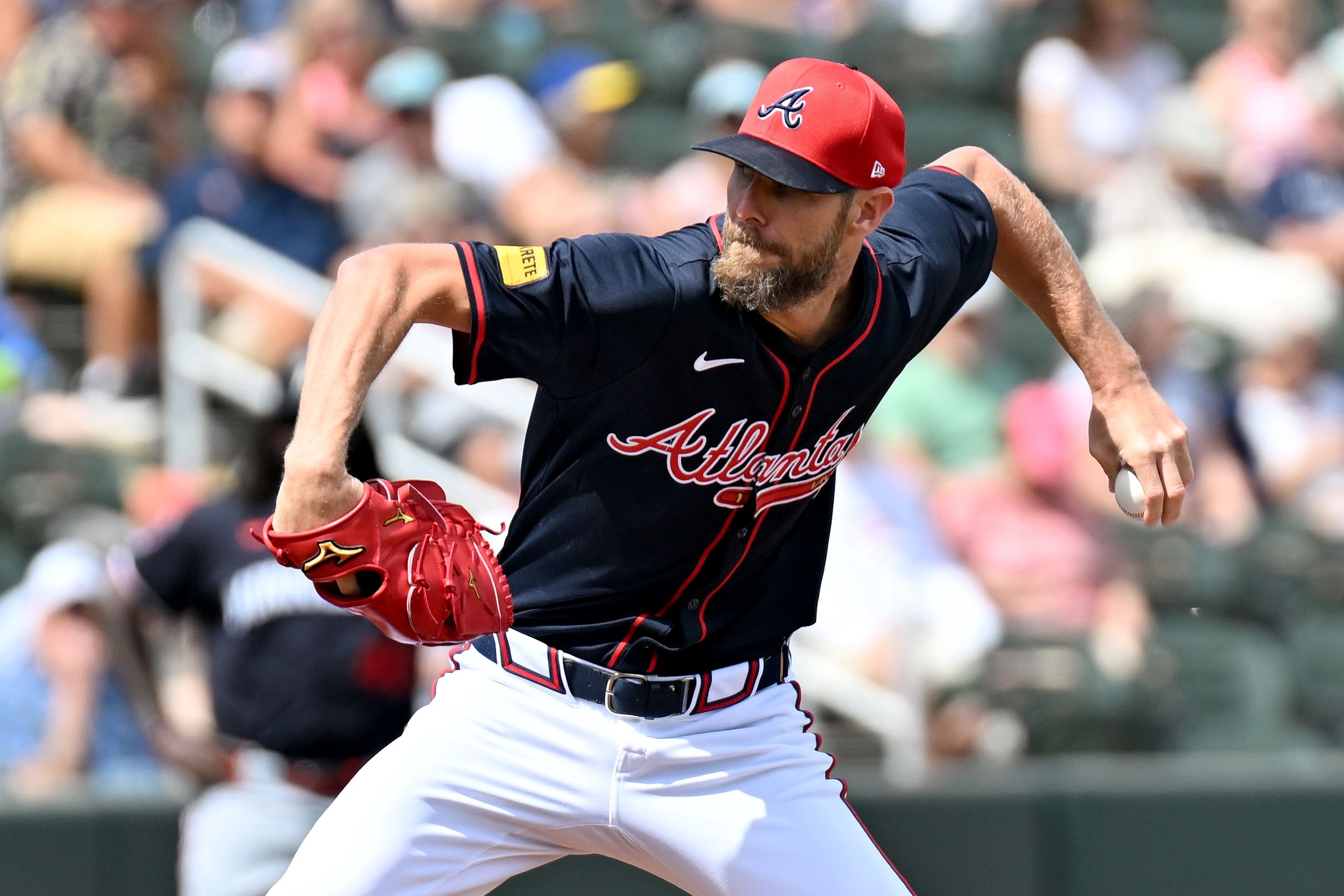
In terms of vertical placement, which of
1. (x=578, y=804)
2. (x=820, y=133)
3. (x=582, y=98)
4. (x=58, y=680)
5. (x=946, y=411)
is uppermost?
(x=820, y=133)

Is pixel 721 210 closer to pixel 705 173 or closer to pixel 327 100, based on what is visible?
pixel 705 173

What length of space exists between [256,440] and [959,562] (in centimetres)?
252

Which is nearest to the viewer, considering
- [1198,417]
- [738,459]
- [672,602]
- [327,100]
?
[738,459]

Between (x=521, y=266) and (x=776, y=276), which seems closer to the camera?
(x=521, y=266)

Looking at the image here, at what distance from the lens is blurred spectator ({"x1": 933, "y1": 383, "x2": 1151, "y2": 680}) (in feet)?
20.5

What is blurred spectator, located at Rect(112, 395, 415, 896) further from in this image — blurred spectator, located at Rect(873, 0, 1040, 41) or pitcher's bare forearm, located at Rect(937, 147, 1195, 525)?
blurred spectator, located at Rect(873, 0, 1040, 41)

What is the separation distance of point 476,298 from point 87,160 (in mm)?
4949

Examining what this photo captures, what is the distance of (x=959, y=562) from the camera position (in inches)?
249

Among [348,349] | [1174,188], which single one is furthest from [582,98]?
[348,349]

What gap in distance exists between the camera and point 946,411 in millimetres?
6758

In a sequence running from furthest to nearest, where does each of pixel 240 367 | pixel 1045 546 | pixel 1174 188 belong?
pixel 1174 188, pixel 240 367, pixel 1045 546

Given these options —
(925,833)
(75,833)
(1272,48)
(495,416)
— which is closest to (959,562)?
(925,833)

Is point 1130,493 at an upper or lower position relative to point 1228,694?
upper

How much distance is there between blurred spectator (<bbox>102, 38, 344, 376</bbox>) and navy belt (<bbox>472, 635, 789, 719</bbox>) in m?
3.51
